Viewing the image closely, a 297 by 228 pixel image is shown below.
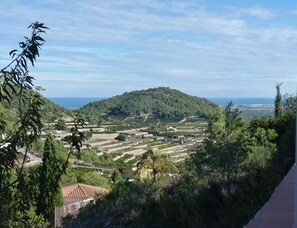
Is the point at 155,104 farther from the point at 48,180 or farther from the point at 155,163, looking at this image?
the point at 48,180

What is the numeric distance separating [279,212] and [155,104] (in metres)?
101

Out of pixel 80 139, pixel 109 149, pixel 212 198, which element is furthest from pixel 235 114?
pixel 109 149

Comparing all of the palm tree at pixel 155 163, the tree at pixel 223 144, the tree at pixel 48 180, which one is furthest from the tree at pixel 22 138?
the palm tree at pixel 155 163

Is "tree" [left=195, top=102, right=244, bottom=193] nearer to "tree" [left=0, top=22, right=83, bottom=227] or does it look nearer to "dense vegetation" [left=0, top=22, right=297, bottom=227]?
"dense vegetation" [left=0, top=22, right=297, bottom=227]

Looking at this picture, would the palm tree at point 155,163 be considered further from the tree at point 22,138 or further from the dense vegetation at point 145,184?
the tree at point 22,138

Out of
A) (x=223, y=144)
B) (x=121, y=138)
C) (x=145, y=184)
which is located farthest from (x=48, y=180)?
(x=121, y=138)

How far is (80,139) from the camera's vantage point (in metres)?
4.04

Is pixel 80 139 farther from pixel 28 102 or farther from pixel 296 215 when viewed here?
pixel 296 215

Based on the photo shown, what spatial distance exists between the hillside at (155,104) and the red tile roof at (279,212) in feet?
303

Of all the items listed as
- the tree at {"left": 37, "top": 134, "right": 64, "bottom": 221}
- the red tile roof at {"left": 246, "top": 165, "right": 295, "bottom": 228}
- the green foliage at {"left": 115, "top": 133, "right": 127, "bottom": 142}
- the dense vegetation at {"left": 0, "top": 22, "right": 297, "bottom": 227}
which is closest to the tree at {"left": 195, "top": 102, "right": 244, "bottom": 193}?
the dense vegetation at {"left": 0, "top": 22, "right": 297, "bottom": 227}

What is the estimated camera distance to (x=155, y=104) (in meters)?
104

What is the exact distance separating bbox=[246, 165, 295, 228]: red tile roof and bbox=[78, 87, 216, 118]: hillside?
303 ft

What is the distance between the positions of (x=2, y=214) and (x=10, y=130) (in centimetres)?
75

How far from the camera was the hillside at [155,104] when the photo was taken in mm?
100181
